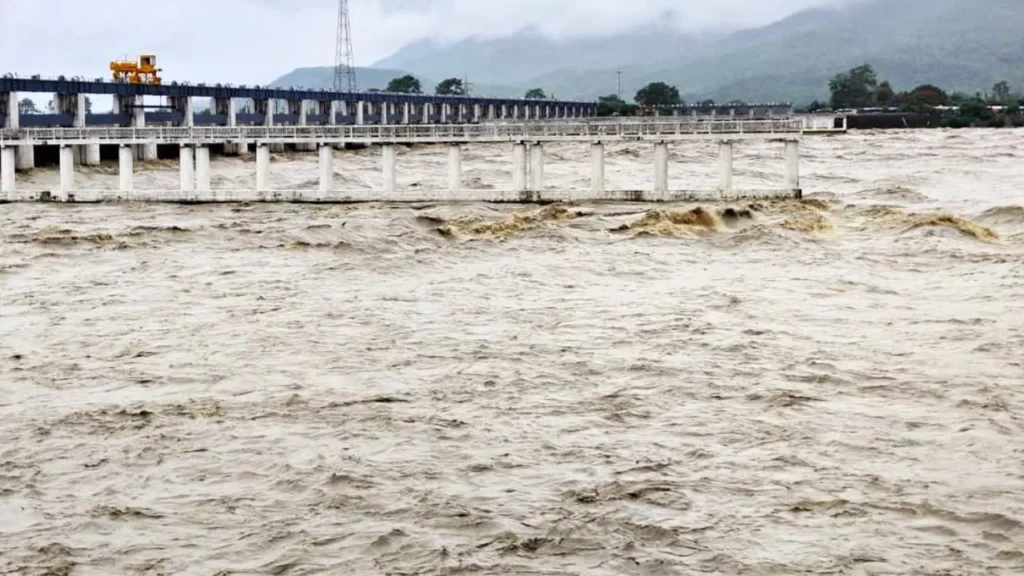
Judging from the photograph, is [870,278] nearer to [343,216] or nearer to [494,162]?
[343,216]

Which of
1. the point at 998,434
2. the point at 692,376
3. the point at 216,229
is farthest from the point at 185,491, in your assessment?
the point at 216,229

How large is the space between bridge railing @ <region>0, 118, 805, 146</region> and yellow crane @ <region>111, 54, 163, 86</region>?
4422 cm

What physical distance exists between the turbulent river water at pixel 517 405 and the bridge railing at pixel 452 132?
18.4 metres

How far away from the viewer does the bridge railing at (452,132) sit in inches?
2677

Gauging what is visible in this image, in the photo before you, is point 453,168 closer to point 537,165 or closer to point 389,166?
point 389,166

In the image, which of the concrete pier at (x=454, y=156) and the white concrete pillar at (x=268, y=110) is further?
the white concrete pillar at (x=268, y=110)

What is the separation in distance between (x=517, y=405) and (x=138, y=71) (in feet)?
353

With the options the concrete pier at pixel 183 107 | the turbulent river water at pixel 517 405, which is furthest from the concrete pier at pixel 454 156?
the concrete pier at pixel 183 107

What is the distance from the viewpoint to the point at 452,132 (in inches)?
2844

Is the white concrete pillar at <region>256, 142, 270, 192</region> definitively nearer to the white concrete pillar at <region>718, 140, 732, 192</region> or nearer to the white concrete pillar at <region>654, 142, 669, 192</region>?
the white concrete pillar at <region>654, 142, 669, 192</region>

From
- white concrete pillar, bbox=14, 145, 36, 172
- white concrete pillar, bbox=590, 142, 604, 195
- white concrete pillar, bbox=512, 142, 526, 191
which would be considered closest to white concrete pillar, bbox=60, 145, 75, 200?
white concrete pillar, bbox=14, 145, 36, 172

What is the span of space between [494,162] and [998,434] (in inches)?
3632

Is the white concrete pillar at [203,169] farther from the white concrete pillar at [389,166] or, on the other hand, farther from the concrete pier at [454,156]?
the white concrete pillar at [389,166]

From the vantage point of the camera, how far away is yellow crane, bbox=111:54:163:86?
122994 millimetres
